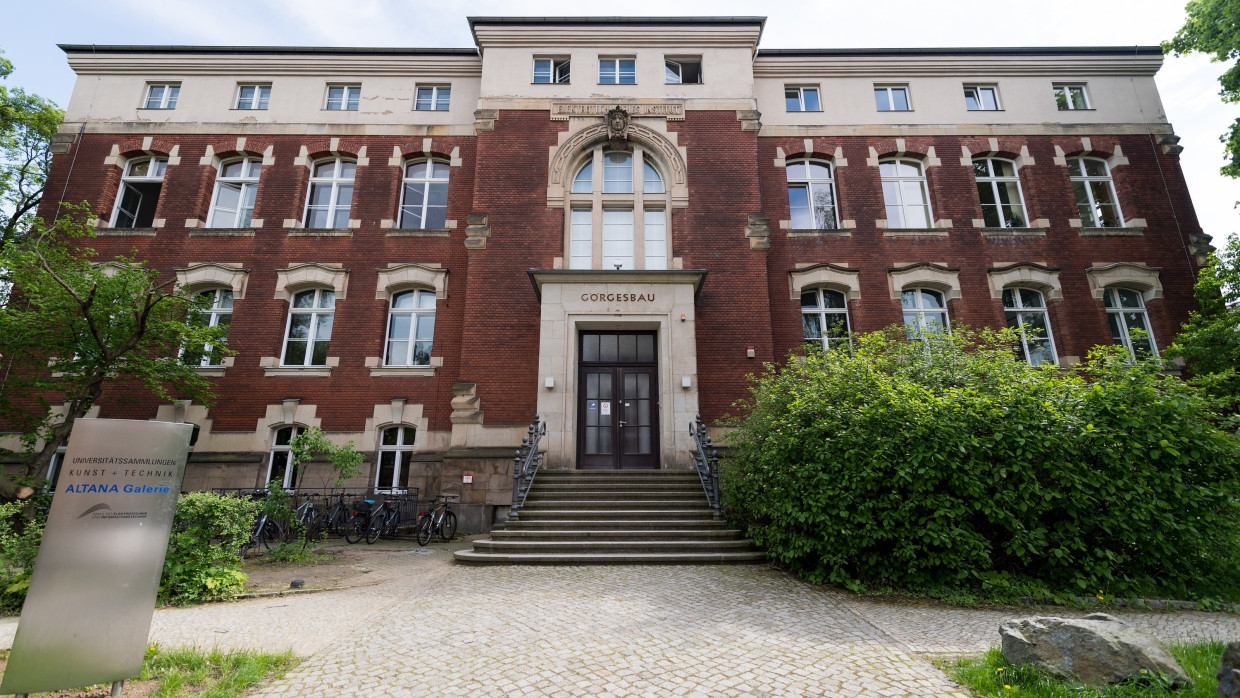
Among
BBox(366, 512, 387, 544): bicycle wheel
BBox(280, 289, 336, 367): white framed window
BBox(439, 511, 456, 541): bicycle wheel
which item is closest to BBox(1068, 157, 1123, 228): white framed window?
BBox(439, 511, 456, 541): bicycle wheel

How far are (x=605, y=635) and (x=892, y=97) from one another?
17145mm

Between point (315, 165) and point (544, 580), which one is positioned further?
point (315, 165)

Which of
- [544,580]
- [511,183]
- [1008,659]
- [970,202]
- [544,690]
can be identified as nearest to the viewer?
[544,690]

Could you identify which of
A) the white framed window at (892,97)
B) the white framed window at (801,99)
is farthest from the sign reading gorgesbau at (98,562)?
the white framed window at (892,97)

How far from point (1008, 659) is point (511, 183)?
13.1 meters

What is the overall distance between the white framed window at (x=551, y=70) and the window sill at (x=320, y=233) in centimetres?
665

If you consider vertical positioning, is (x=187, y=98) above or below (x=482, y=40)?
below

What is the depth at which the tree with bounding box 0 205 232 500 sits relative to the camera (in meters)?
10.0

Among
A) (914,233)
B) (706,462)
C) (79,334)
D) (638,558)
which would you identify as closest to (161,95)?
(79,334)

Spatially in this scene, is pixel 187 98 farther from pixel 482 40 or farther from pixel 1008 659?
pixel 1008 659

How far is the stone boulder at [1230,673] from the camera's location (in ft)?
9.14

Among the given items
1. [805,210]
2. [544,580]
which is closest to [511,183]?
[805,210]

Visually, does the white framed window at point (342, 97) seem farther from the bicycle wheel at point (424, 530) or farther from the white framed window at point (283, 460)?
the bicycle wheel at point (424, 530)

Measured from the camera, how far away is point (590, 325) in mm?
12500
